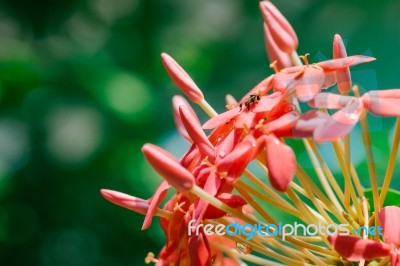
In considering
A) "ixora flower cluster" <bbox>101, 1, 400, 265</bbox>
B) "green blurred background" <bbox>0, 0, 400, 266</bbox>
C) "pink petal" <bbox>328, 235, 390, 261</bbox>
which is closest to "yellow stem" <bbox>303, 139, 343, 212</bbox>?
"ixora flower cluster" <bbox>101, 1, 400, 265</bbox>

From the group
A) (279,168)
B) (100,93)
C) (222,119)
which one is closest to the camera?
(279,168)

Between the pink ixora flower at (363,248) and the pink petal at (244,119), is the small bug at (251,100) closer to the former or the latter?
the pink petal at (244,119)

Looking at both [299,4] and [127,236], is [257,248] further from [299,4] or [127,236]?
[299,4]

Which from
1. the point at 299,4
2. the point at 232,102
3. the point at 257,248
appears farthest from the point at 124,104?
the point at 257,248

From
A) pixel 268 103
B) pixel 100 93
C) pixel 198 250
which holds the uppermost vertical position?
pixel 100 93

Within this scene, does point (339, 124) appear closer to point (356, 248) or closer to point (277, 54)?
point (356, 248)

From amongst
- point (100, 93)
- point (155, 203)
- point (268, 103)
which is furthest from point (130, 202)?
point (100, 93)
